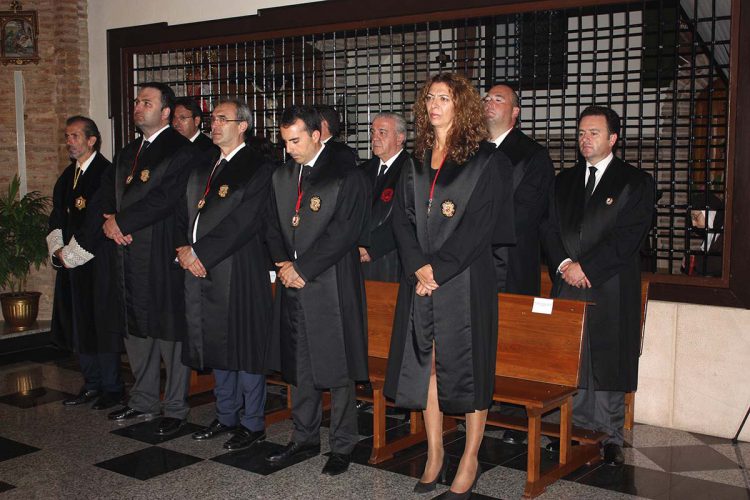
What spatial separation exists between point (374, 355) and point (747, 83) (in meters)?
2.59

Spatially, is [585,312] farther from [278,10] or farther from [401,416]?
[278,10]

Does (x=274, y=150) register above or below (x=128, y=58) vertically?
below

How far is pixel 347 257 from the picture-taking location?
4.21 metres

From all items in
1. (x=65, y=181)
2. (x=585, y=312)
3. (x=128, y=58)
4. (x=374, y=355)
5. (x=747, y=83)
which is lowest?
(x=374, y=355)

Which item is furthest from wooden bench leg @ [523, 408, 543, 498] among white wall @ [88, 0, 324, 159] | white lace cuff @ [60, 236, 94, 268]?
white wall @ [88, 0, 324, 159]

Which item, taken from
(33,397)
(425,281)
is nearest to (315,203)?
(425,281)

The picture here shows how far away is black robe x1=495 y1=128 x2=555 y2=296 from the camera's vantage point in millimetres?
4691

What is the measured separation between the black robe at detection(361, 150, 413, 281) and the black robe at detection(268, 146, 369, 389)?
686mm

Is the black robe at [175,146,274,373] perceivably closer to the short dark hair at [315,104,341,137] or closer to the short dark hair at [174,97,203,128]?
the short dark hair at [315,104,341,137]

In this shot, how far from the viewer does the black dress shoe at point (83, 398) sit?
5.54 meters

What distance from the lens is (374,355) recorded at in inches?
190

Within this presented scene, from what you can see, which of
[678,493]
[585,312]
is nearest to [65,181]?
[585,312]

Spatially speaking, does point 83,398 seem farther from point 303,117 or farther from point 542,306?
point 542,306

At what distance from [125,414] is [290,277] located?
176 centimetres
